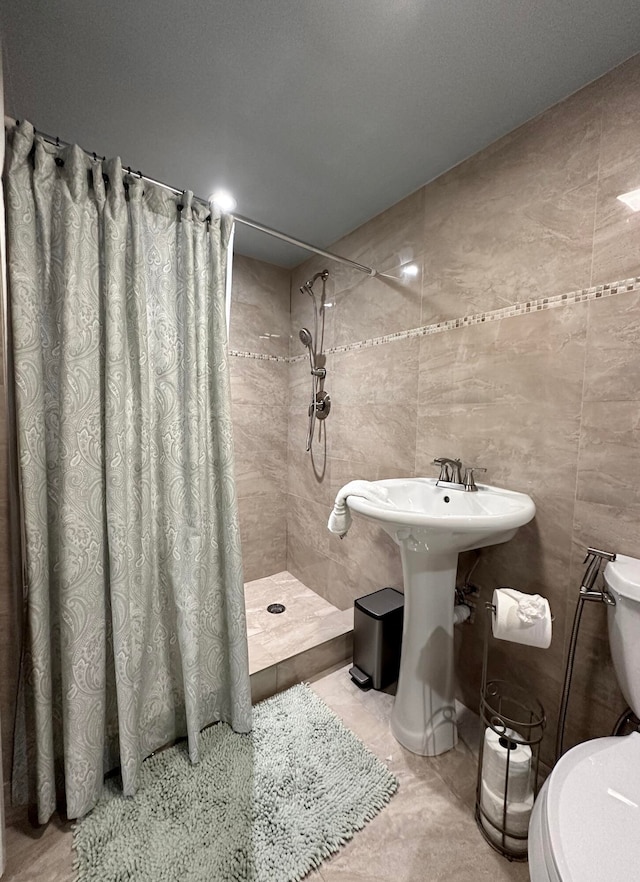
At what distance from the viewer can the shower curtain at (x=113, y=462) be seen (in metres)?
0.98

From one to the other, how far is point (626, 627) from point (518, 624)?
244 millimetres

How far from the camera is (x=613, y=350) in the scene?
1057 mm

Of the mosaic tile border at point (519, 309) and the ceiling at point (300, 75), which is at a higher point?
the ceiling at point (300, 75)

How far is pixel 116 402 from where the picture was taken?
1.05m

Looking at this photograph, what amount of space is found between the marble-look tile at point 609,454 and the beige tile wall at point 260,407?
1801mm

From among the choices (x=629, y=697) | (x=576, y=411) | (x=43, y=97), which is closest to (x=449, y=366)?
(x=576, y=411)

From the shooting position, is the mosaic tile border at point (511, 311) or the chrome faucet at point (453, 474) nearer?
the mosaic tile border at point (511, 311)

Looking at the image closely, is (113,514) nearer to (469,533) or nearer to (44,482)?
(44,482)

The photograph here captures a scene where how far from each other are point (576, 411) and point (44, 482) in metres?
1.61

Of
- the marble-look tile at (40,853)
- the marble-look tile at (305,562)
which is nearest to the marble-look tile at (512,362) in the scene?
the marble-look tile at (305,562)

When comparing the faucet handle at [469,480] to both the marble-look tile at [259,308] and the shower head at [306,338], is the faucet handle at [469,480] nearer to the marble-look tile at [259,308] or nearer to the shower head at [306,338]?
the shower head at [306,338]

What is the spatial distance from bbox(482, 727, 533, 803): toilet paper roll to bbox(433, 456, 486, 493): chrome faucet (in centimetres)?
76

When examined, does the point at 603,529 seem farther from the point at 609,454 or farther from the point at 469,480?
the point at 469,480

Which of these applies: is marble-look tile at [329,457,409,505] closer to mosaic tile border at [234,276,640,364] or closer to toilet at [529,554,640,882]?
mosaic tile border at [234,276,640,364]
